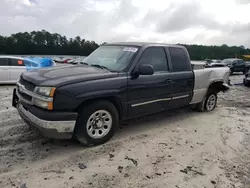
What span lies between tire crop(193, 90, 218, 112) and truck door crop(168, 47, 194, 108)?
0.90m

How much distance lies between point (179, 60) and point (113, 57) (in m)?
1.68

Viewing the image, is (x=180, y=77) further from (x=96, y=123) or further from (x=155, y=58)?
(x=96, y=123)

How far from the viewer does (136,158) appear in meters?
3.47

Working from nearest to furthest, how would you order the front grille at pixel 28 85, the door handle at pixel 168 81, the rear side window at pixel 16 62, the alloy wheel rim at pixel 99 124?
the front grille at pixel 28 85 → the alloy wheel rim at pixel 99 124 → the door handle at pixel 168 81 → the rear side window at pixel 16 62

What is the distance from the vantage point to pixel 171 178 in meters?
3.00

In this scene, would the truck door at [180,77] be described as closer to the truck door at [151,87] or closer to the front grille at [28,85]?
the truck door at [151,87]

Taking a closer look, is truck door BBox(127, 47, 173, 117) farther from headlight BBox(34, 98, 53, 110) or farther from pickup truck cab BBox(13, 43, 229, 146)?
headlight BBox(34, 98, 53, 110)

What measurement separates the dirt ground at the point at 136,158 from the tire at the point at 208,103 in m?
1.14

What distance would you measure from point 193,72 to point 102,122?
9.15 feet

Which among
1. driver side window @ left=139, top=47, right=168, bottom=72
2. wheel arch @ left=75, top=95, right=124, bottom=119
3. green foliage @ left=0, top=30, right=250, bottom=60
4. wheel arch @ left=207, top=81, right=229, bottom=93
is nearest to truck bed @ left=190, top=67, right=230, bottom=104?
wheel arch @ left=207, top=81, right=229, bottom=93

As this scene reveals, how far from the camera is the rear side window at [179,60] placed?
5.02 metres

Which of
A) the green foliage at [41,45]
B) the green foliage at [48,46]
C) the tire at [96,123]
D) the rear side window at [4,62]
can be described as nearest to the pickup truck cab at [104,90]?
the tire at [96,123]

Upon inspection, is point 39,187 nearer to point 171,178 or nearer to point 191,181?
point 171,178

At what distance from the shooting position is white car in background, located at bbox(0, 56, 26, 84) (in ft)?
32.7
